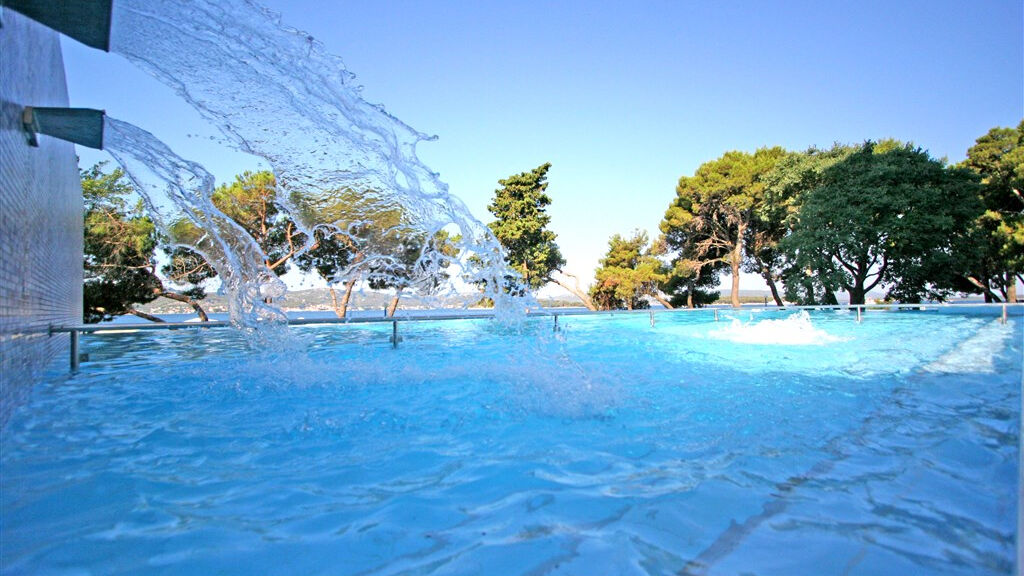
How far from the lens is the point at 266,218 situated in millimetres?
14992

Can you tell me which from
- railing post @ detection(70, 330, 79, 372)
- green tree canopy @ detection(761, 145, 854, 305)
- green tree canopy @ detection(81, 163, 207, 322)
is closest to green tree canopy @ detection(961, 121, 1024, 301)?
green tree canopy @ detection(761, 145, 854, 305)

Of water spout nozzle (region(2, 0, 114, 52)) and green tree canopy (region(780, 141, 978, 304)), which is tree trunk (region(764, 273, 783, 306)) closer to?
green tree canopy (region(780, 141, 978, 304))

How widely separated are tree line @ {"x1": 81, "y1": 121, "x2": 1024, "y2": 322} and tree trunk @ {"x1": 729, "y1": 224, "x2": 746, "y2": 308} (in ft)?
0.21

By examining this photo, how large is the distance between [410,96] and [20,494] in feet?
35.0

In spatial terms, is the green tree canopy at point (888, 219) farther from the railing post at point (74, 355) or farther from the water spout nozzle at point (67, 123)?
the railing post at point (74, 355)

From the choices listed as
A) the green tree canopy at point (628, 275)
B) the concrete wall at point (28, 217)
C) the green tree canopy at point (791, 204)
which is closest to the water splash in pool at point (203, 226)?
the concrete wall at point (28, 217)

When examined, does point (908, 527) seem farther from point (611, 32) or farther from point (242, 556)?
point (611, 32)

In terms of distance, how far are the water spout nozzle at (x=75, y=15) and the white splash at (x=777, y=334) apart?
8.75 m

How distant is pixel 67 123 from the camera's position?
364 centimetres

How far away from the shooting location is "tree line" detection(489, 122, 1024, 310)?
50.4 ft

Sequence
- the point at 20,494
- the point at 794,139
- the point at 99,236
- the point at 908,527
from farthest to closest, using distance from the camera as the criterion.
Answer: the point at 794,139 < the point at 99,236 < the point at 20,494 < the point at 908,527

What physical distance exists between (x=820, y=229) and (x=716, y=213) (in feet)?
19.5

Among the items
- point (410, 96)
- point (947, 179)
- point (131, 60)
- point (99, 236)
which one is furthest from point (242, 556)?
point (947, 179)

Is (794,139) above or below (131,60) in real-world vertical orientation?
above
